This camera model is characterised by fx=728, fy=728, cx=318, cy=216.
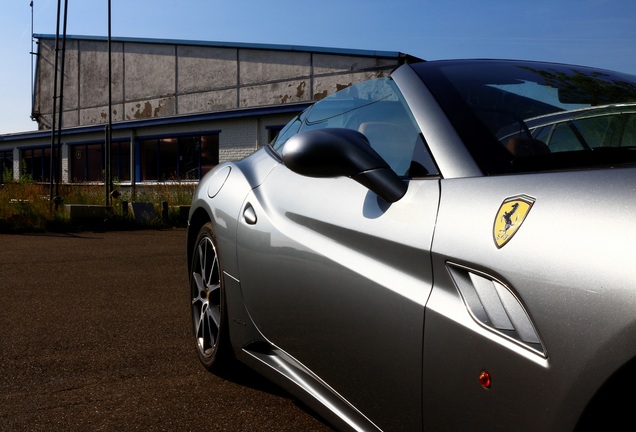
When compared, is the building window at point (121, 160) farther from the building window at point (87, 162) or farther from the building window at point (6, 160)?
the building window at point (6, 160)

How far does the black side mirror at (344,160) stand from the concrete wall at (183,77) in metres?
19.1

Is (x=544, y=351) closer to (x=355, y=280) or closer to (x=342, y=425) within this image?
(x=355, y=280)

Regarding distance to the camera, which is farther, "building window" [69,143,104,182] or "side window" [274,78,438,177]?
"building window" [69,143,104,182]

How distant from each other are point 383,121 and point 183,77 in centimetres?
2822

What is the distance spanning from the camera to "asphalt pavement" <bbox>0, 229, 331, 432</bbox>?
9.70 ft

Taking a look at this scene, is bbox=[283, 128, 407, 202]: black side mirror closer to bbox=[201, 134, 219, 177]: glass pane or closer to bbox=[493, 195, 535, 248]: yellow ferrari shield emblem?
bbox=[493, 195, 535, 248]: yellow ferrari shield emblem

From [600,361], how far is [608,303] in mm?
106

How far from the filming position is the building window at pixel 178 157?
25.6m

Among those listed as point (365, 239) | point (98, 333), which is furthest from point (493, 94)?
point (98, 333)

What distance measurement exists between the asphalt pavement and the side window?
118 cm

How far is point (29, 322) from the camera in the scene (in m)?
4.84

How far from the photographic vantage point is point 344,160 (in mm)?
2100

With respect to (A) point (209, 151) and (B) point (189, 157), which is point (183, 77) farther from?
(A) point (209, 151)

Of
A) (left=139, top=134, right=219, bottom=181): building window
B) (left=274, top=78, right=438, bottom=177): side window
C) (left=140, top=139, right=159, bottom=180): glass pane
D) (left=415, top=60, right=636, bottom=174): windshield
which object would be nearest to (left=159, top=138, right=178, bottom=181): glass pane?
(left=139, top=134, right=219, bottom=181): building window
